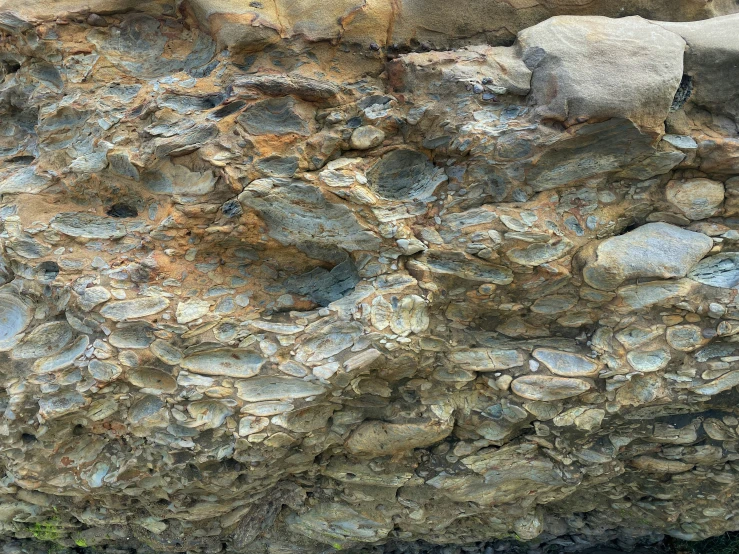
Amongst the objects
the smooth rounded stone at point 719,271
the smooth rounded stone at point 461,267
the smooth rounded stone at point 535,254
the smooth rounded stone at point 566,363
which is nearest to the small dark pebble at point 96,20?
the smooth rounded stone at point 461,267

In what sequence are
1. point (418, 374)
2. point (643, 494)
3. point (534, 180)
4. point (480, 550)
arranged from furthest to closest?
point (480, 550) → point (643, 494) → point (418, 374) → point (534, 180)

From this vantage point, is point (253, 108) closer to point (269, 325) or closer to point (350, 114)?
point (350, 114)

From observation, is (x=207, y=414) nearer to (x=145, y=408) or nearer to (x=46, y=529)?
(x=145, y=408)

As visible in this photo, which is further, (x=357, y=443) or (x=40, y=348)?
(x=357, y=443)

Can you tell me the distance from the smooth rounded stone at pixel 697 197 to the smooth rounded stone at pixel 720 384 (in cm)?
72

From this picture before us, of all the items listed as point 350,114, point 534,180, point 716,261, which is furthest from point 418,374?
point 716,261

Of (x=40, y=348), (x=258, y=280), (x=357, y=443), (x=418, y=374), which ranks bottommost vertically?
(x=357, y=443)

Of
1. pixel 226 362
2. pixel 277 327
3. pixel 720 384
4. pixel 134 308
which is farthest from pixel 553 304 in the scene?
pixel 134 308

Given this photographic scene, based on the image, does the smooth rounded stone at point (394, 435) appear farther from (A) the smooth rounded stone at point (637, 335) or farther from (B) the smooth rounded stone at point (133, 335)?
(B) the smooth rounded stone at point (133, 335)

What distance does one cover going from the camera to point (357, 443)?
109 inches

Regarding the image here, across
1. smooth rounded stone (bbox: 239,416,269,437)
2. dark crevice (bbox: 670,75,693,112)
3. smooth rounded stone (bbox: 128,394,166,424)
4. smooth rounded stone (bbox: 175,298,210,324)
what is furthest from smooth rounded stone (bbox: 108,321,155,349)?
dark crevice (bbox: 670,75,693,112)

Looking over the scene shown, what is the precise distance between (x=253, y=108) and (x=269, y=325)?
0.96 metres

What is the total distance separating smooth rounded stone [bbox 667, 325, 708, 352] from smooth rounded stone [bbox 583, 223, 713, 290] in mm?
245

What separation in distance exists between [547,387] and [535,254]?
61 cm
